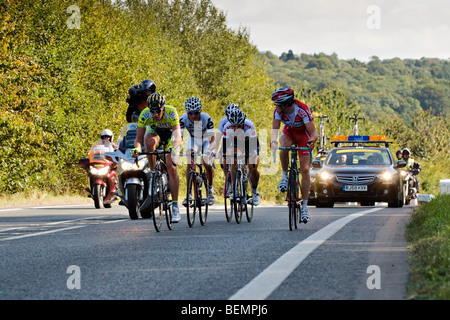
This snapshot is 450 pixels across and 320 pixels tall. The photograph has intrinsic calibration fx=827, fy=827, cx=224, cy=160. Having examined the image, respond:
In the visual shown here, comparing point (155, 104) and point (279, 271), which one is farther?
point (155, 104)

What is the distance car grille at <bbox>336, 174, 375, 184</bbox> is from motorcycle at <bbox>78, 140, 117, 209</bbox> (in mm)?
5769

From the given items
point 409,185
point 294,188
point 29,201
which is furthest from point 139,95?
point 409,185

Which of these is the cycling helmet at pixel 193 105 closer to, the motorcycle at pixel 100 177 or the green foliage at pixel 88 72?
the motorcycle at pixel 100 177

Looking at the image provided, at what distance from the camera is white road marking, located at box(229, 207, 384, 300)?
5.96 metres

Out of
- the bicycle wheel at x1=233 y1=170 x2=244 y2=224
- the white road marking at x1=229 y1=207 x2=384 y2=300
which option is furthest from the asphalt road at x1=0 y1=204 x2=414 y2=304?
the bicycle wheel at x1=233 y1=170 x2=244 y2=224

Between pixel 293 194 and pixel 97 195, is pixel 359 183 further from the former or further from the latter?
pixel 293 194

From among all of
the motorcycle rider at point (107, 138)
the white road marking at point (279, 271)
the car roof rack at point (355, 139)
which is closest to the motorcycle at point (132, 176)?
the white road marking at point (279, 271)

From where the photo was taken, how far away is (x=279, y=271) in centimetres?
709

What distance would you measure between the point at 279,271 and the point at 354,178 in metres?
13.9

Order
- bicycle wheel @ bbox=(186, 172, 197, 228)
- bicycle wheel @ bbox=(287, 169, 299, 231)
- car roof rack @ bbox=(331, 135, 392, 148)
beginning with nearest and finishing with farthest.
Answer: bicycle wheel @ bbox=(287, 169, 299, 231), bicycle wheel @ bbox=(186, 172, 197, 228), car roof rack @ bbox=(331, 135, 392, 148)

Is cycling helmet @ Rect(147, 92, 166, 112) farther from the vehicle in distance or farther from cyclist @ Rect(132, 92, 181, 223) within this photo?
the vehicle in distance

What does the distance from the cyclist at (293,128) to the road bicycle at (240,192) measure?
1.43m
